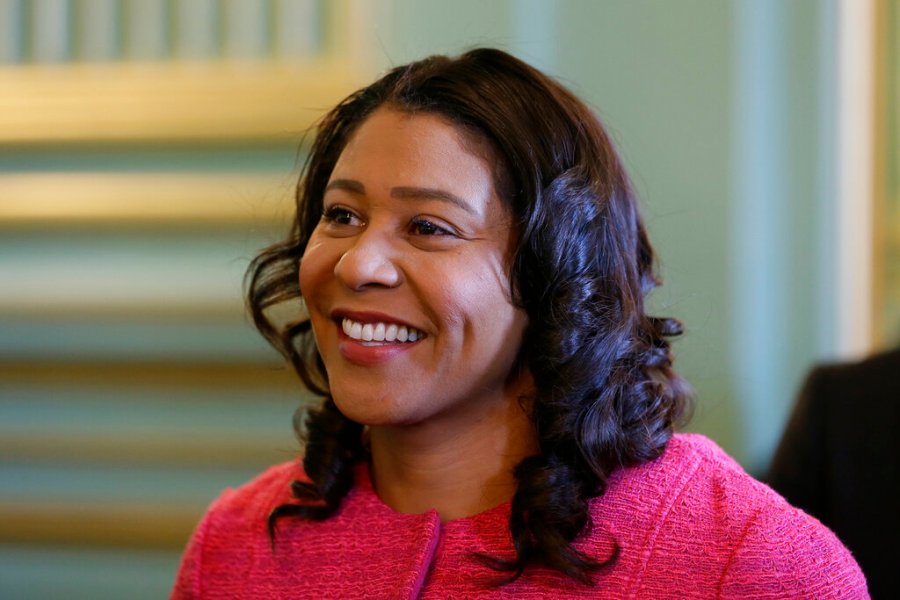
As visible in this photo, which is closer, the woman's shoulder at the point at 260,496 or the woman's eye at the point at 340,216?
the woman's eye at the point at 340,216

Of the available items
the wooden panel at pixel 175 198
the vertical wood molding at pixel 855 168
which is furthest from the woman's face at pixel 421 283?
the vertical wood molding at pixel 855 168

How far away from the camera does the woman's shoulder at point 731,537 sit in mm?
1236

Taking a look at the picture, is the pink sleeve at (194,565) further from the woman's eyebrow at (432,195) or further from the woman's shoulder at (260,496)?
the woman's eyebrow at (432,195)

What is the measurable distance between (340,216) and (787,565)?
1.94 feet

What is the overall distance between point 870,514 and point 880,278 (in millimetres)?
537

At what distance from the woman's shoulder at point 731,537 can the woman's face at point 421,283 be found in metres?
0.22

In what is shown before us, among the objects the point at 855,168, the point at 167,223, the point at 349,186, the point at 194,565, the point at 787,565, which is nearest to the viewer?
the point at 787,565

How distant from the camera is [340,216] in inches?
54.4

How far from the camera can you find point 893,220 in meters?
2.02

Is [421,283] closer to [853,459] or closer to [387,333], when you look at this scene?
[387,333]

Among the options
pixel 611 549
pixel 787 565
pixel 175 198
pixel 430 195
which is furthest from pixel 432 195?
pixel 175 198

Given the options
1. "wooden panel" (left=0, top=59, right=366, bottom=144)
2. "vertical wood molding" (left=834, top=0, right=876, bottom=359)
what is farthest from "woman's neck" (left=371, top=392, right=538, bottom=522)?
"vertical wood molding" (left=834, top=0, right=876, bottom=359)

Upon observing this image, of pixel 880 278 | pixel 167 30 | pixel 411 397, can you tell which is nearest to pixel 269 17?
pixel 167 30

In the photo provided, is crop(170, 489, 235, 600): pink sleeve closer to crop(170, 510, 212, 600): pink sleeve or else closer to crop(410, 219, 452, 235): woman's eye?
crop(170, 510, 212, 600): pink sleeve
